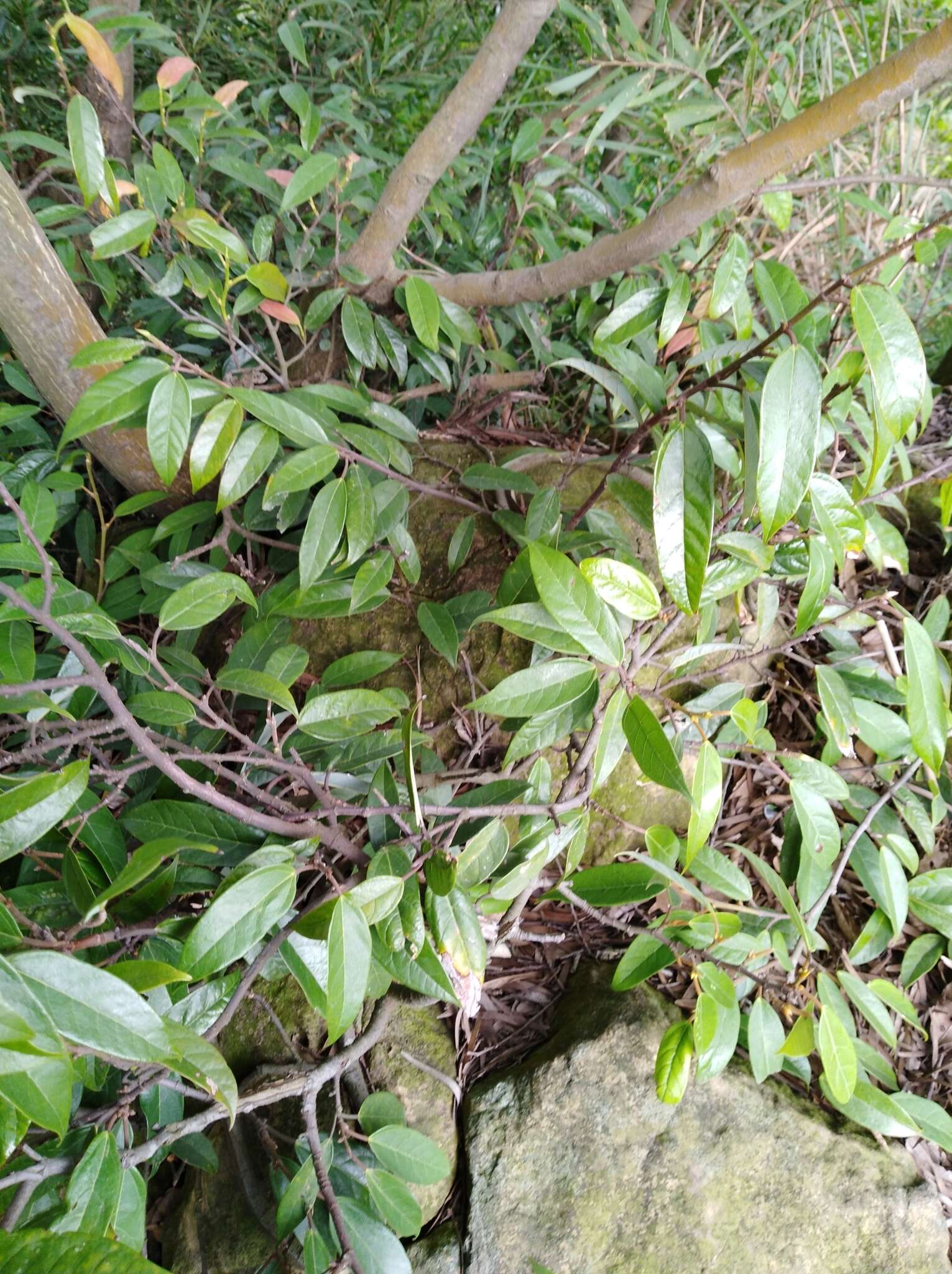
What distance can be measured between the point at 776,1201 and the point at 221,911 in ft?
2.78

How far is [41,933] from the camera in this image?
2.15ft

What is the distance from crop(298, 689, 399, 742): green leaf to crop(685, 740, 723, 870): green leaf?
1.07ft

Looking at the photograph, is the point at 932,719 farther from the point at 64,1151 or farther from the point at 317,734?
the point at 64,1151

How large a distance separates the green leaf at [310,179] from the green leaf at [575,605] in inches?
27.7

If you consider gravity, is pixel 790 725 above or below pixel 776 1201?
above

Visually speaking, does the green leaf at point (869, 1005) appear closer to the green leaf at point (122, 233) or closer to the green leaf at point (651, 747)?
the green leaf at point (651, 747)

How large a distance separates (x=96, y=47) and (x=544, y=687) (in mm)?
1022

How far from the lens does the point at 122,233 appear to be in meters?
0.94

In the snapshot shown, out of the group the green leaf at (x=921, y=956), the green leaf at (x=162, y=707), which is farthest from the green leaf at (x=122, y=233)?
the green leaf at (x=921, y=956)

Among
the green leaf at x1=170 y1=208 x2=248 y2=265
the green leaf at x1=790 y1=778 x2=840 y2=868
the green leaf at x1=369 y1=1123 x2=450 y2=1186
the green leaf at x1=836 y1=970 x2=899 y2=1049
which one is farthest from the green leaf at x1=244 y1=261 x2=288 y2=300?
the green leaf at x1=836 y1=970 x2=899 y2=1049

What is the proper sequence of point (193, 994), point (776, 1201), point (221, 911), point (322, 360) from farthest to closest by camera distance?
point (322, 360) → point (776, 1201) → point (193, 994) → point (221, 911)

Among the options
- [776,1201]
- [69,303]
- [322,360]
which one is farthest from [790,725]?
[69,303]

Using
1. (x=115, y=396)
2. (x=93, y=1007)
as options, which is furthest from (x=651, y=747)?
(x=115, y=396)

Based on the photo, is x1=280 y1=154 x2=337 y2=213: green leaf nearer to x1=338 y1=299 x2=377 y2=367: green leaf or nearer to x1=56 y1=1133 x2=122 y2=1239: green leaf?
x1=338 y1=299 x2=377 y2=367: green leaf
